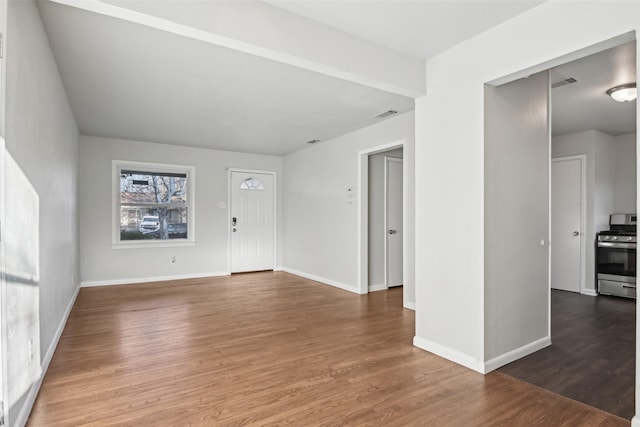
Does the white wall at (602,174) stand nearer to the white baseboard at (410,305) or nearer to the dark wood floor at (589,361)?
the dark wood floor at (589,361)

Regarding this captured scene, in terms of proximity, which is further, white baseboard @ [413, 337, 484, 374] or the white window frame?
the white window frame

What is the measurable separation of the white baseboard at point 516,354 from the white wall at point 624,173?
4.01m

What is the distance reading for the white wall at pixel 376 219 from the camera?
5.61 metres

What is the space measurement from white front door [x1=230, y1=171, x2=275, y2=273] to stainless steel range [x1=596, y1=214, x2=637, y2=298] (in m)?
5.63

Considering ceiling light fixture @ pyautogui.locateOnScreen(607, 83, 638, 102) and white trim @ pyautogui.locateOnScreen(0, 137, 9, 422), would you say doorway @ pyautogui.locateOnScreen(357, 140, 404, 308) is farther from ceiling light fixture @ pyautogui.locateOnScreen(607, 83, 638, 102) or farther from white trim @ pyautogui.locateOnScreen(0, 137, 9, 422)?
white trim @ pyautogui.locateOnScreen(0, 137, 9, 422)

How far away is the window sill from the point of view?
6.13 meters

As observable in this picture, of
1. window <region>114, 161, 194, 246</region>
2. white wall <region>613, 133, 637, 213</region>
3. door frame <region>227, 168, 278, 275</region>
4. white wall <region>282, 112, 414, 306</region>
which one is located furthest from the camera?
door frame <region>227, 168, 278, 275</region>

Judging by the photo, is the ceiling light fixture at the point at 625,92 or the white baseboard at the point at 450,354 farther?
the ceiling light fixture at the point at 625,92

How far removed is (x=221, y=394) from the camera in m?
2.37

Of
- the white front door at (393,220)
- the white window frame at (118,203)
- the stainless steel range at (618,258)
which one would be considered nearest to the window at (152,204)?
the white window frame at (118,203)

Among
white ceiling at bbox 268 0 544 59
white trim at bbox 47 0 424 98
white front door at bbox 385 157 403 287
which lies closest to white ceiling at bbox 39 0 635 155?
white ceiling at bbox 268 0 544 59

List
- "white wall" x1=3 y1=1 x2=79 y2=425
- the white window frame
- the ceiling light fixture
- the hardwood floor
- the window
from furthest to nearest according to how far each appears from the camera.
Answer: the window
the white window frame
the ceiling light fixture
the hardwood floor
"white wall" x1=3 y1=1 x2=79 y2=425

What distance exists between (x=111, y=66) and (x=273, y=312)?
3.04 m

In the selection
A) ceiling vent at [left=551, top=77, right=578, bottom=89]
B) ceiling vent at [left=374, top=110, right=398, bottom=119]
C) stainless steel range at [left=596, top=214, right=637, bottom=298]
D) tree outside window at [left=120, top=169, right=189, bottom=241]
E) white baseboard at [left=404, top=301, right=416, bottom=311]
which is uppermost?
ceiling vent at [left=551, top=77, right=578, bottom=89]
